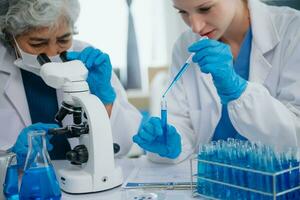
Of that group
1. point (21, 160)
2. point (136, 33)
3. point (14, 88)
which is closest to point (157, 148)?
point (21, 160)

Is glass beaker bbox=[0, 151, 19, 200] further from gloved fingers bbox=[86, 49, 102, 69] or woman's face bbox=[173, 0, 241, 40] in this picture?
woman's face bbox=[173, 0, 241, 40]

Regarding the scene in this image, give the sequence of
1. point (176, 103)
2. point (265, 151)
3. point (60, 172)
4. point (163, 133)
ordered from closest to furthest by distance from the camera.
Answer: point (265, 151), point (60, 172), point (163, 133), point (176, 103)

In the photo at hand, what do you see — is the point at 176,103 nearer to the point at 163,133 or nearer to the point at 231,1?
the point at 163,133

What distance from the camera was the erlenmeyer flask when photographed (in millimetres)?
1013

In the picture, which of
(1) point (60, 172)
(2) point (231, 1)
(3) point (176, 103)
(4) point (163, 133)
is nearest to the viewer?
(1) point (60, 172)

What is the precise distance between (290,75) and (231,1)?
1.19 feet

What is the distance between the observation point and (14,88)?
1721 millimetres

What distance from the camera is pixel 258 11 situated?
1635mm

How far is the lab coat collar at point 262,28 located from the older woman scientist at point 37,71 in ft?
1.94

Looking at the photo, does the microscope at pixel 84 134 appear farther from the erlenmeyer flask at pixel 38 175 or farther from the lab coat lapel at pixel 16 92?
the lab coat lapel at pixel 16 92

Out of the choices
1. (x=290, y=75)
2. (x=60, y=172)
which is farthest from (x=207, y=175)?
(x=290, y=75)

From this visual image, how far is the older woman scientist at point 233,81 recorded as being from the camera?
1.29m

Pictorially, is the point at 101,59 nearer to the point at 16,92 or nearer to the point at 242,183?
the point at 16,92

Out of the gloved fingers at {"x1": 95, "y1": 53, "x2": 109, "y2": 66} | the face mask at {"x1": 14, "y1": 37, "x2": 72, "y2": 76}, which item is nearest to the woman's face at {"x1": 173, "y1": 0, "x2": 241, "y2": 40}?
the gloved fingers at {"x1": 95, "y1": 53, "x2": 109, "y2": 66}
